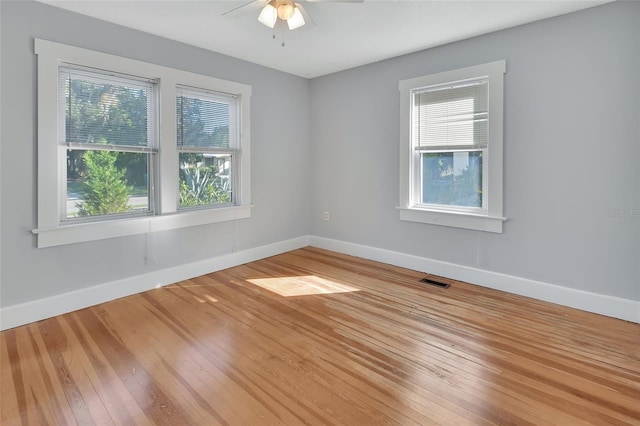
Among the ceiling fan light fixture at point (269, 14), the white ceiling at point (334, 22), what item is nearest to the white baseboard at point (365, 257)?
the white ceiling at point (334, 22)

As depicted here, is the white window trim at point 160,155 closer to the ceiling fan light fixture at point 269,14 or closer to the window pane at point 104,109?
the window pane at point 104,109

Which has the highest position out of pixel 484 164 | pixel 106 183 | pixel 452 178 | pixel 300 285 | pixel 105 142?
pixel 105 142

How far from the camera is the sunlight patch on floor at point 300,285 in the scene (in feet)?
11.2

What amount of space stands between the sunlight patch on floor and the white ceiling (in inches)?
100.0

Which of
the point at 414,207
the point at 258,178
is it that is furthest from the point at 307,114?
the point at 414,207

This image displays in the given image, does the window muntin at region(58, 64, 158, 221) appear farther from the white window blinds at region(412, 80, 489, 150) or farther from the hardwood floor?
the white window blinds at region(412, 80, 489, 150)

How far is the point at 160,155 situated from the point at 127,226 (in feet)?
2.61

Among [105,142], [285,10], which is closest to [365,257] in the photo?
[285,10]

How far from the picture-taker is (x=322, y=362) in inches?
86.3

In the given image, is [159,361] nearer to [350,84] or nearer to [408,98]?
[408,98]

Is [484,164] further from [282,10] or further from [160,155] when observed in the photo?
[160,155]

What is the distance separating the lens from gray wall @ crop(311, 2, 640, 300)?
271 cm

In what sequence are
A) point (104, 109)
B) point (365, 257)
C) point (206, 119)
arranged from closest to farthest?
point (104, 109), point (206, 119), point (365, 257)

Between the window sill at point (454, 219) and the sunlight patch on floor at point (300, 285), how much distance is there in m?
1.22
